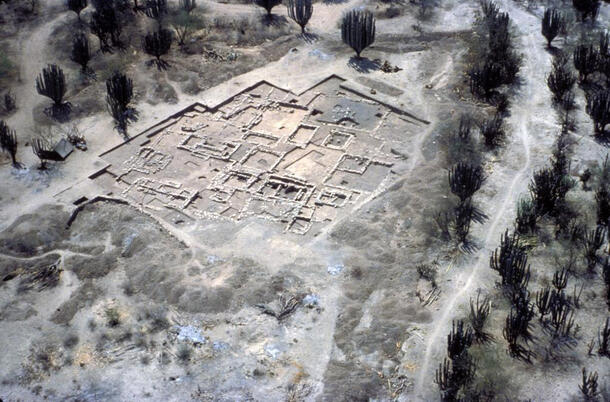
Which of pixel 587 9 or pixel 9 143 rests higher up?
pixel 587 9

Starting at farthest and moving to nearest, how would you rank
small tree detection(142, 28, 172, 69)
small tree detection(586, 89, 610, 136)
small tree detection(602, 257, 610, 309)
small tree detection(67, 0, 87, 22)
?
small tree detection(67, 0, 87, 22) → small tree detection(142, 28, 172, 69) → small tree detection(586, 89, 610, 136) → small tree detection(602, 257, 610, 309)

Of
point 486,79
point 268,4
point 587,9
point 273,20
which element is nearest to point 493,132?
point 486,79

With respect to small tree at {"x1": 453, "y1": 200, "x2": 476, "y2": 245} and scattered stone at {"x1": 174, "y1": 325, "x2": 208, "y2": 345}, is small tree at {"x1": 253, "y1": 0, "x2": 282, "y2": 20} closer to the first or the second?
small tree at {"x1": 453, "y1": 200, "x2": 476, "y2": 245}

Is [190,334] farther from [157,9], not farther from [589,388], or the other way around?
[157,9]

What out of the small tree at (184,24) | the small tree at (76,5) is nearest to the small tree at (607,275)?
the small tree at (184,24)

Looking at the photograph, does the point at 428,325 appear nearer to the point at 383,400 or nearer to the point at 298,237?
the point at 383,400

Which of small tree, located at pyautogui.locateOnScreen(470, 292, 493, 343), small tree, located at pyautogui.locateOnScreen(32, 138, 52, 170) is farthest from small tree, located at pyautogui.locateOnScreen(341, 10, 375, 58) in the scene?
small tree, located at pyautogui.locateOnScreen(470, 292, 493, 343)

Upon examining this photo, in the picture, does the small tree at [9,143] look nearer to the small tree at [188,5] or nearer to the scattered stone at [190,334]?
the scattered stone at [190,334]
